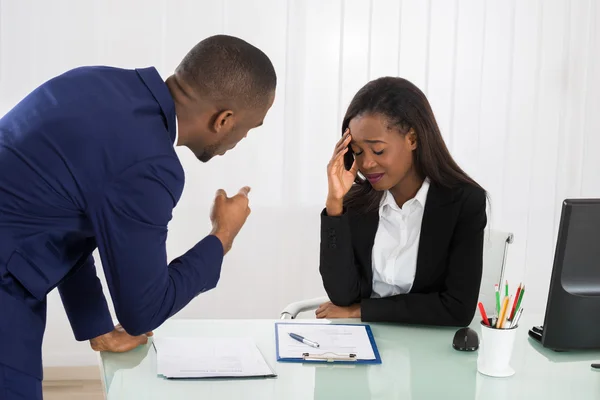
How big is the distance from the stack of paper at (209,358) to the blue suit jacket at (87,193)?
7.4 inches

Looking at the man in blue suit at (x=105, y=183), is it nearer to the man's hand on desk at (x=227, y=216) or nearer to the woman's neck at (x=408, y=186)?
the man's hand on desk at (x=227, y=216)

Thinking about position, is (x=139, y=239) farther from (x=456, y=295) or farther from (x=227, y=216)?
(x=456, y=295)

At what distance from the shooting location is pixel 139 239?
4.35ft

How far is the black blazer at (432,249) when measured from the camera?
6.92ft

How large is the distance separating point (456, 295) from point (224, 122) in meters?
0.88

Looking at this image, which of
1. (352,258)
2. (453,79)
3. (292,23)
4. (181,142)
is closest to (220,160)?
(292,23)

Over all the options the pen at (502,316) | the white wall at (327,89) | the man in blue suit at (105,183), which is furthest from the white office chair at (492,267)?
the white wall at (327,89)

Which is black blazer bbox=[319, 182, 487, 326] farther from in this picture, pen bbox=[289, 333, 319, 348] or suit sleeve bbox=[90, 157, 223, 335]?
suit sleeve bbox=[90, 157, 223, 335]

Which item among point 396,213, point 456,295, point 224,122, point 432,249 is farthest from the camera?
point 396,213

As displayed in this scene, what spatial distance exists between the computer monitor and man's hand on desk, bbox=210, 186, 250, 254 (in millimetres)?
683

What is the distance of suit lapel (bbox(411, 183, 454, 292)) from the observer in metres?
2.17

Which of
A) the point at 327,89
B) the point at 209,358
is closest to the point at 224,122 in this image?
the point at 209,358

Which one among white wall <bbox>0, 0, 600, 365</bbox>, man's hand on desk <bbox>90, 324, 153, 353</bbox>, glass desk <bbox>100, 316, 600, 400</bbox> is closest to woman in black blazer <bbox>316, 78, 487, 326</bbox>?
glass desk <bbox>100, 316, 600, 400</bbox>

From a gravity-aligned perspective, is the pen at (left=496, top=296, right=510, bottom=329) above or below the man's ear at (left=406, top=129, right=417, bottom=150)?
below
